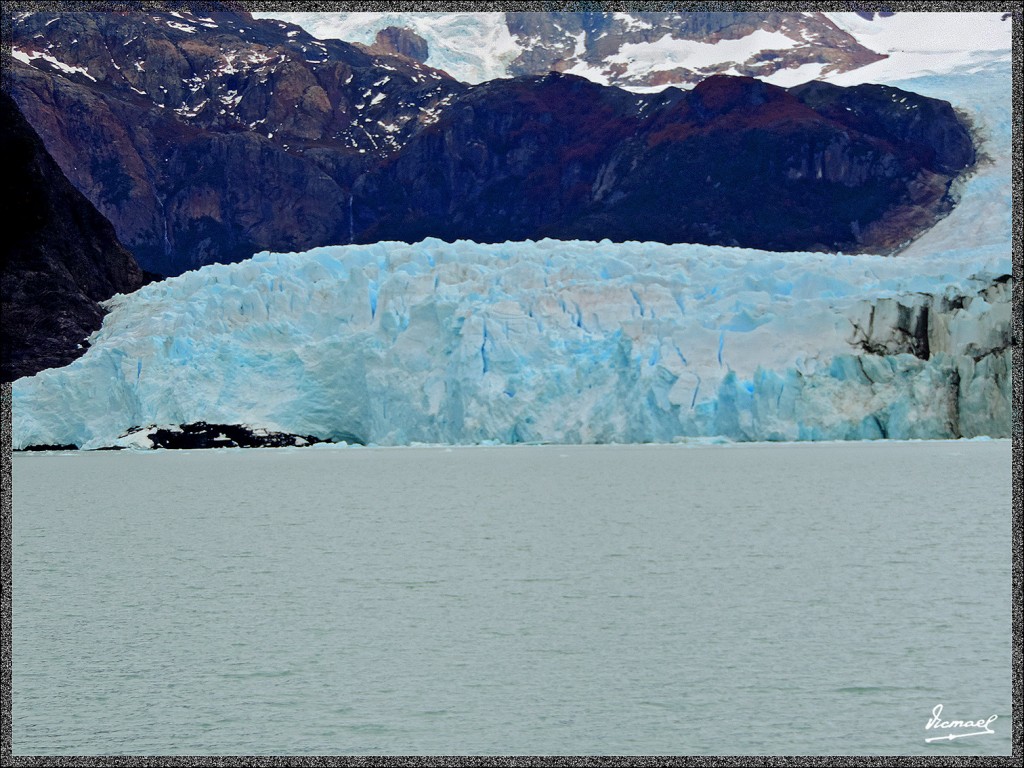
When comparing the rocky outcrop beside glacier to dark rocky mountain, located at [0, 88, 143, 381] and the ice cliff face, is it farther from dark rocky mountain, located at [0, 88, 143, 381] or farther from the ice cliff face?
dark rocky mountain, located at [0, 88, 143, 381]

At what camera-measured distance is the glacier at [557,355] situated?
20.0 m

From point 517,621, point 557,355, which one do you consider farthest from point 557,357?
point 517,621

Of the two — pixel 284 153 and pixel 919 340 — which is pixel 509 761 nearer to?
pixel 919 340

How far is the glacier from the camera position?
786 inches

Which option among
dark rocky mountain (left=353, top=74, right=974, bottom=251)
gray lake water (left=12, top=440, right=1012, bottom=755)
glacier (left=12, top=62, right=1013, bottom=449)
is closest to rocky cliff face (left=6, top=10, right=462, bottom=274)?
dark rocky mountain (left=353, top=74, right=974, bottom=251)

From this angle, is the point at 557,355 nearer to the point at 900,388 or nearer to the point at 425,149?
the point at 900,388

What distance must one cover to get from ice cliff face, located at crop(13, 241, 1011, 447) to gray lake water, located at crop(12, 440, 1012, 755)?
8.85 feet

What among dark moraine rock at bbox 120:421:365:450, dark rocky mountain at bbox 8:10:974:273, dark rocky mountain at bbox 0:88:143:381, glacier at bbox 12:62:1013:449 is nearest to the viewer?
glacier at bbox 12:62:1013:449

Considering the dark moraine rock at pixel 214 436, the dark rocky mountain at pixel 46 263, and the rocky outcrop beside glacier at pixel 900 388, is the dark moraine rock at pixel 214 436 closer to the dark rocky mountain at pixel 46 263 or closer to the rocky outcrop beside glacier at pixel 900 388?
the dark rocky mountain at pixel 46 263

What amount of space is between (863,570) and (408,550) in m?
3.96

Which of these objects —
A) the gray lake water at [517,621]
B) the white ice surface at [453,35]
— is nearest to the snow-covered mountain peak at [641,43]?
the white ice surface at [453,35]

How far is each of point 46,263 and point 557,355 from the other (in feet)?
34.3

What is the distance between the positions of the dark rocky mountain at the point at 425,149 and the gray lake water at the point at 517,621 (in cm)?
2930

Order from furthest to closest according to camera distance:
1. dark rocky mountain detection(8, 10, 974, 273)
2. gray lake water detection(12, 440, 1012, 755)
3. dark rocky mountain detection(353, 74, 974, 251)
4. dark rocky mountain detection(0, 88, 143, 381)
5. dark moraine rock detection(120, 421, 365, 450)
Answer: dark rocky mountain detection(8, 10, 974, 273)
dark rocky mountain detection(353, 74, 974, 251)
dark rocky mountain detection(0, 88, 143, 381)
dark moraine rock detection(120, 421, 365, 450)
gray lake water detection(12, 440, 1012, 755)
